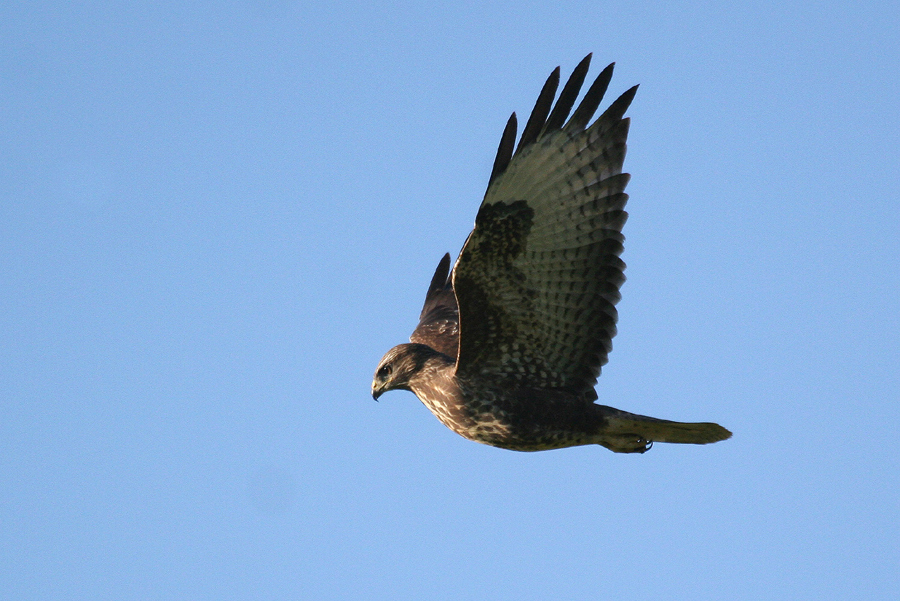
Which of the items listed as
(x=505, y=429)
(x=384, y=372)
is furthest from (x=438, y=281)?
(x=505, y=429)

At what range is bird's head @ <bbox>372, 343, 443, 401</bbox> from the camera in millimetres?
7793

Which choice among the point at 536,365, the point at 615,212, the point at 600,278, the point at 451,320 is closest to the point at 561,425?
the point at 536,365

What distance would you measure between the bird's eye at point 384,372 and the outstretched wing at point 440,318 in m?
0.61

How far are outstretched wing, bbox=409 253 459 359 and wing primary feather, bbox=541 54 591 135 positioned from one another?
208cm

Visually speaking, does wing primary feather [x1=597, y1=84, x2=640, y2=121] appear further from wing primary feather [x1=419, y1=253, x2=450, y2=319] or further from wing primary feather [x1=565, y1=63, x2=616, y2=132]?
wing primary feather [x1=419, y1=253, x2=450, y2=319]

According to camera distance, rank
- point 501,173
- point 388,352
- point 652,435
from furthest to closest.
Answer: point 388,352, point 652,435, point 501,173

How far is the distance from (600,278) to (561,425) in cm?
102

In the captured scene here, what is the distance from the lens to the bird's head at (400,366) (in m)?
7.79

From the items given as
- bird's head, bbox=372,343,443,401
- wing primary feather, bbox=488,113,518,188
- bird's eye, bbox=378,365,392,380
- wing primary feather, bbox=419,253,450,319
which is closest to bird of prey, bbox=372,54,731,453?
wing primary feather, bbox=488,113,518,188

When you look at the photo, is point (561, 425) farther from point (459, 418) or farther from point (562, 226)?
point (562, 226)

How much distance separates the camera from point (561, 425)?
285 inches

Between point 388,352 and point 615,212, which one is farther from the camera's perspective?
point 388,352

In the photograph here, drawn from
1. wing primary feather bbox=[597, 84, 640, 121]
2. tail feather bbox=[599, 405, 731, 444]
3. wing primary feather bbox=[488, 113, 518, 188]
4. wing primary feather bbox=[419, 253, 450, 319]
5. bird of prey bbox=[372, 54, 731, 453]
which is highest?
wing primary feather bbox=[419, 253, 450, 319]

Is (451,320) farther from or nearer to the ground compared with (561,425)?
farther from the ground
